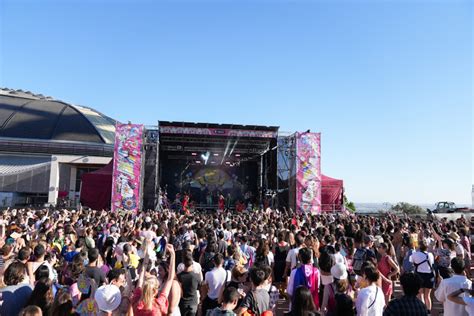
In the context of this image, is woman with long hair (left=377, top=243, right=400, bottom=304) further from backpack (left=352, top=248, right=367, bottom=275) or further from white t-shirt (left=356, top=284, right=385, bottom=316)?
white t-shirt (left=356, top=284, right=385, bottom=316)

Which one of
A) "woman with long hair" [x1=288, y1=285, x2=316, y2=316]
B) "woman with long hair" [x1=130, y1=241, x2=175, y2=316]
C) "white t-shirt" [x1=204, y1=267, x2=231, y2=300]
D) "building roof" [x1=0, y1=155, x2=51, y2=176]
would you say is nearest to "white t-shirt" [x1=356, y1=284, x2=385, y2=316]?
"woman with long hair" [x1=288, y1=285, x2=316, y2=316]

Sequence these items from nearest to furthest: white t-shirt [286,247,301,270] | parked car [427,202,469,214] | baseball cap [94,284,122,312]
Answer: baseball cap [94,284,122,312] < white t-shirt [286,247,301,270] < parked car [427,202,469,214]

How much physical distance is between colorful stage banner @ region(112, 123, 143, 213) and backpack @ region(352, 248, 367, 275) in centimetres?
1565

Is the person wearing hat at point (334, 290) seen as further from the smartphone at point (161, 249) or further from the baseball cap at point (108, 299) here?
the smartphone at point (161, 249)

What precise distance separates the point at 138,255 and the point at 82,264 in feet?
5.51

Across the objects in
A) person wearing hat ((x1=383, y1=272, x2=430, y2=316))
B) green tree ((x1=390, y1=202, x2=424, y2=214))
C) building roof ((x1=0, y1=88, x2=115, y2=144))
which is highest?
building roof ((x1=0, y1=88, x2=115, y2=144))

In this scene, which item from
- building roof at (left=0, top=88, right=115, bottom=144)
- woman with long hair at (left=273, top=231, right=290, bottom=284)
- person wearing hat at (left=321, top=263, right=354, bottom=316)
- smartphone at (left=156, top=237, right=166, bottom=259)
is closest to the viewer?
person wearing hat at (left=321, top=263, right=354, bottom=316)

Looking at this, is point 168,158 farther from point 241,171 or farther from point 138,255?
point 138,255

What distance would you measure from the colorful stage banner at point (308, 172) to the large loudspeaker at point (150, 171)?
8643 millimetres

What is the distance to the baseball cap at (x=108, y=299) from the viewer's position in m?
3.35

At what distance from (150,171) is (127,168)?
142cm

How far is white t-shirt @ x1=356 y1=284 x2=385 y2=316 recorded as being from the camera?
3.64 m

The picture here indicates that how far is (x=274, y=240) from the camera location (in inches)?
287

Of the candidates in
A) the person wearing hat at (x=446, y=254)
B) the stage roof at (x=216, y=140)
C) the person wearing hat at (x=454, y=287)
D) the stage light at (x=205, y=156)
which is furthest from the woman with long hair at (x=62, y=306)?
the stage light at (x=205, y=156)
